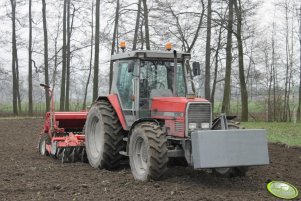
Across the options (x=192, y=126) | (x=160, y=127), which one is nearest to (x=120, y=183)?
(x=160, y=127)

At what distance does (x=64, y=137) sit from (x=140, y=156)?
331cm

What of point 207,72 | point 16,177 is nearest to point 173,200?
point 16,177

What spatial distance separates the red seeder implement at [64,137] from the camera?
10586 mm

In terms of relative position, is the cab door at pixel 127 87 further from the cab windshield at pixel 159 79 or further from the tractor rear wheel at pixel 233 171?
the tractor rear wheel at pixel 233 171

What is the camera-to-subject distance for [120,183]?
7859mm

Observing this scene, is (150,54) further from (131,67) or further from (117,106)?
(117,106)

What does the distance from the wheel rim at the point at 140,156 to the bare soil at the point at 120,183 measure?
255mm

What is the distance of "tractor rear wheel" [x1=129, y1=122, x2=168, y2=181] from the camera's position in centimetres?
755

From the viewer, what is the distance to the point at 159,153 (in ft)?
24.7

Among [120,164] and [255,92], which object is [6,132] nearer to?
[120,164]

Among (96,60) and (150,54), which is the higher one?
(96,60)

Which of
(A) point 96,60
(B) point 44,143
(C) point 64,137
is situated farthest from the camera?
(A) point 96,60

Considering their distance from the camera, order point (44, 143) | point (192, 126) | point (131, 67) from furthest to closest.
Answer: point (44, 143)
point (131, 67)
point (192, 126)

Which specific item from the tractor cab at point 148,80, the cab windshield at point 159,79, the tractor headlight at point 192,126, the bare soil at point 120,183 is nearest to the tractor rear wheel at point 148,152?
the bare soil at point 120,183
